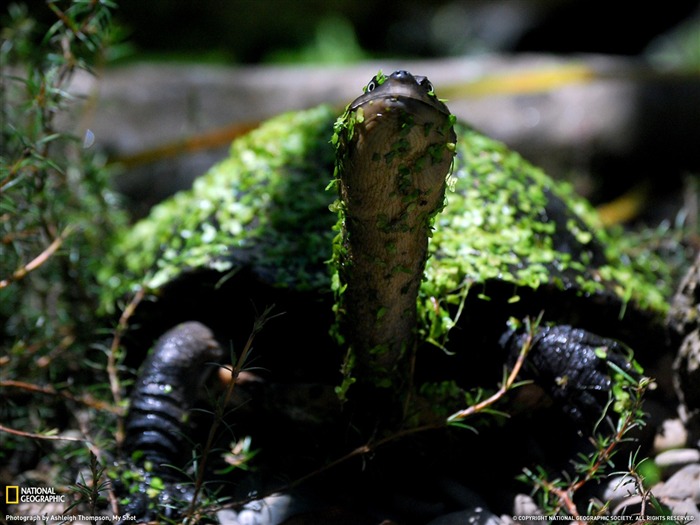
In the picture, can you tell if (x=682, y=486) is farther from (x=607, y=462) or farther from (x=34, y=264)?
(x=34, y=264)

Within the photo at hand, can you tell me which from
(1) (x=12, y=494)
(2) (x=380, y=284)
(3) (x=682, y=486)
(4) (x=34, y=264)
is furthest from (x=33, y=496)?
(3) (x=682, y=486)

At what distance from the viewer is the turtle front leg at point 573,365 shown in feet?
6.55

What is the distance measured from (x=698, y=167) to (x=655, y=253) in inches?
68.6

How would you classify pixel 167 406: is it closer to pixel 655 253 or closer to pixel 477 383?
pixel 477 383

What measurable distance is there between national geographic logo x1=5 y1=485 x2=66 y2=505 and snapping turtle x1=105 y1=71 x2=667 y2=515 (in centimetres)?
24

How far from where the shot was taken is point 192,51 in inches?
303

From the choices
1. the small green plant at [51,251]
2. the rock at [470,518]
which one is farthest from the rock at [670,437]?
the small green plant at [51,251]

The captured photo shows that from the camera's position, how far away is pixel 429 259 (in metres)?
2.04

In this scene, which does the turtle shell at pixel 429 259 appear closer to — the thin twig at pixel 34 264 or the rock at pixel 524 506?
the thin twig at pixel 34 264

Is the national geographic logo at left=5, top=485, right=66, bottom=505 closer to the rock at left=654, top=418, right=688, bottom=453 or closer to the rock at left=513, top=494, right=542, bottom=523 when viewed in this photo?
the rock at left=513, top=494, right=542, bottom=523

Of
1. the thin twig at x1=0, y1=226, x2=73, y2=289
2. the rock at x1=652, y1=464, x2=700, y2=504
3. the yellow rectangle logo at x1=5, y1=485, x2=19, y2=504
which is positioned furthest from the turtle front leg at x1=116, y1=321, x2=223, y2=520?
the rock at x1=652, y1=464, x2=700, y2=504

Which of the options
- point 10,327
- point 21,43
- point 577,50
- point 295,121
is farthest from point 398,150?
point 577,50

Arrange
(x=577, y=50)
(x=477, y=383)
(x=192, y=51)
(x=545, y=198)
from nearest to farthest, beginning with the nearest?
(x=477, y=383), (x=545, y=198), (x=192, y=51), (x=577, y=50)

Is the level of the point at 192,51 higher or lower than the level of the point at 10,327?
higher
